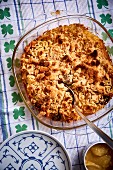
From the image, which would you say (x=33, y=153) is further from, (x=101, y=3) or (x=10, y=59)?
(x=101, y=3)

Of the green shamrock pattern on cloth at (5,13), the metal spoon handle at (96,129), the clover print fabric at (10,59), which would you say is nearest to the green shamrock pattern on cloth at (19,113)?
the clover print fabric at (10,59)

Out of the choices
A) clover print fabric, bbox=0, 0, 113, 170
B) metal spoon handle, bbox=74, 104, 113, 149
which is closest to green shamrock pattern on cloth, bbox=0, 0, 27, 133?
clover print fabric, bbox=0, 0, 113, 170

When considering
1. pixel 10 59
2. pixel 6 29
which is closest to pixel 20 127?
pixel 10 59

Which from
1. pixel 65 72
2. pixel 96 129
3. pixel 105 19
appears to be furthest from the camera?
pixel 105 19

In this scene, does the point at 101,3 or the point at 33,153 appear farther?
the point at 101,3

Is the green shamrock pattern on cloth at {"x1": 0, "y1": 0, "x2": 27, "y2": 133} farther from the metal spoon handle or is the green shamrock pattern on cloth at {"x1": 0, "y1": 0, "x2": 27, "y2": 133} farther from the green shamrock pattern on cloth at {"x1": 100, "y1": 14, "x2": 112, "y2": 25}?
the green shamrock pattern on cloth at {"x1": 100, "y1": 14, "x2": 112, "y2": 25}

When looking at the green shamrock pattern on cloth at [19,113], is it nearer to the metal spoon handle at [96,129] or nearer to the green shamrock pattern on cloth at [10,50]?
the green shamrock pattern on cloth at [10,50]
